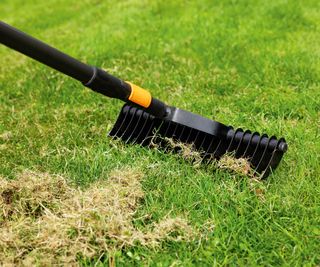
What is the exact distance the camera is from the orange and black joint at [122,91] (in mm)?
3080

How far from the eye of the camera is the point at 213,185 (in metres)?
3.01

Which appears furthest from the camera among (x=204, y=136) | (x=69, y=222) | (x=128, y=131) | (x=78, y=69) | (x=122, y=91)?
(x=128, y=131)

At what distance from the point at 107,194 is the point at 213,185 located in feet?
2.02

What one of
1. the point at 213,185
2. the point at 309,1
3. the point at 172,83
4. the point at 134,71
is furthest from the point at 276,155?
the point at 309,1

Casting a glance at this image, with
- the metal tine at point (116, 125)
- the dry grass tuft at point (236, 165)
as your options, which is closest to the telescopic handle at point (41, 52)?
the metal tine at point (116, 125)

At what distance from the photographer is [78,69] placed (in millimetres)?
3000

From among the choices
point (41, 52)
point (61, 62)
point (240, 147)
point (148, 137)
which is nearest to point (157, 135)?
point (148, 137)

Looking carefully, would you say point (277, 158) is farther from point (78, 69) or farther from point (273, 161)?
point (78, 69)

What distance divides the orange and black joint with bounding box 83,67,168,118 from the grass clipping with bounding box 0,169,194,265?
0.49m

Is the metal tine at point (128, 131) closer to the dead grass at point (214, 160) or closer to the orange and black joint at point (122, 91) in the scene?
the dead grass at point (214, 160)

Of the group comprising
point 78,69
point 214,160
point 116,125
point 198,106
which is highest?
point 78,69

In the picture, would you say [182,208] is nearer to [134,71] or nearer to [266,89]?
[266,89]

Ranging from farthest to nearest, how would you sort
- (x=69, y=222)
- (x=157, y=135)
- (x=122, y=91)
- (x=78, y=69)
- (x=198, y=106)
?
(x=198, y=106)
(x=157, y=135)
(x=122, y=91)
(x=78, y=69)
(x=69, y=222)

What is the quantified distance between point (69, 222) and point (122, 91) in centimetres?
91
